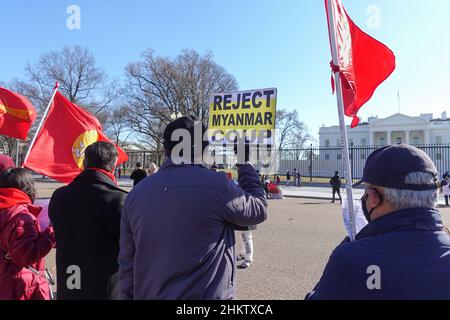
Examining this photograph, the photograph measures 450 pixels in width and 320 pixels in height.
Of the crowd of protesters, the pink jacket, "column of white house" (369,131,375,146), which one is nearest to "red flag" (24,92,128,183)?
the crowd of protesters

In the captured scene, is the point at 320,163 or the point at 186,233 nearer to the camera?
the point at 186,233

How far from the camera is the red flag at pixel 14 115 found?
16.7 feet

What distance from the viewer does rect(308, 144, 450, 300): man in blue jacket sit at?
1.33m

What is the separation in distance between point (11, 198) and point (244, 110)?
2.35 m

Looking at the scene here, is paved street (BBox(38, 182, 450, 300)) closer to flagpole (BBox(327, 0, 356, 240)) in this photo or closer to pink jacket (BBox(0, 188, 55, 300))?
flagpole (BBox(327, 0, 356, 240))

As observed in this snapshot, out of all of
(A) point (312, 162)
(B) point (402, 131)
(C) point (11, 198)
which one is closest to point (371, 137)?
(B) point (402, 131)

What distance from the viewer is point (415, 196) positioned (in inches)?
59.2

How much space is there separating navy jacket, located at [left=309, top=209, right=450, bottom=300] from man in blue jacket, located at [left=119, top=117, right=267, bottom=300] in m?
0.74

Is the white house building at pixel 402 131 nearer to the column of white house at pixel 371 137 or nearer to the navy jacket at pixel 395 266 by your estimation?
the column of white house at pixel 371 137

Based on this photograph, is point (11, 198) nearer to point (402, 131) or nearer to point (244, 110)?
point (244, 110)

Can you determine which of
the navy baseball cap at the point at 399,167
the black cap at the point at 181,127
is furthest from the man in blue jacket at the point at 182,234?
the navy baseball cap at the point at 399,167

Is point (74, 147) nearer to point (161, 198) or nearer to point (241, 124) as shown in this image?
point (241, 124)

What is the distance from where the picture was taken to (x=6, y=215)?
2.58 metres
